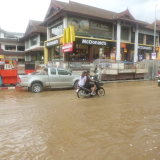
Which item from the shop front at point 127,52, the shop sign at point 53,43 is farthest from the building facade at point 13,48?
the shop front at point 127,52

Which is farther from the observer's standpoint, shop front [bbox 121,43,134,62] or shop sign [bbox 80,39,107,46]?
shop front [bbox 121,43,134,62]

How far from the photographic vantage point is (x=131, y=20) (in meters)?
28.8

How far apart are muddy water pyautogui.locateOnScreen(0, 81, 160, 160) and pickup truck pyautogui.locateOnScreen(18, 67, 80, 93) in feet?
14.9

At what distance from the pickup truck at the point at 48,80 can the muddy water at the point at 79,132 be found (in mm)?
4529

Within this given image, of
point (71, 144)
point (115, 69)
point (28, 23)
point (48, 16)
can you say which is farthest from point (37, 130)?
point (28, 23)

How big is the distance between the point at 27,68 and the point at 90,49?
30.5 ft

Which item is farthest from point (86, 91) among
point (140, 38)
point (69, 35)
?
point (140, 38)

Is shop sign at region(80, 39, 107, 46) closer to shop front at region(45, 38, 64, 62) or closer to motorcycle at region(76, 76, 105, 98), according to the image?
shop front at region(45, 38, 64, 62)

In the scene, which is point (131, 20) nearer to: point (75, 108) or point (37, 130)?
point (75, 108)

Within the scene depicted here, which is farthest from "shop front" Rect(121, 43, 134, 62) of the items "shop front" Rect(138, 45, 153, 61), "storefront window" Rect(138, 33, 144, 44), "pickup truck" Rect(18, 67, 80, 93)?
"pickup truck" Rect(18, 67, 80, 93)

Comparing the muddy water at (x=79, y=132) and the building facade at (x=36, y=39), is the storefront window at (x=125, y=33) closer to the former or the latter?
the building facade at (x=36, y=39)

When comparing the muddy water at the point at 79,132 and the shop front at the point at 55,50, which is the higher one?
the shop front at the point at 55,50

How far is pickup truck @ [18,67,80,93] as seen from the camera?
43.8 ft

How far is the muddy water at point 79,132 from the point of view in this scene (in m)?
4.42
